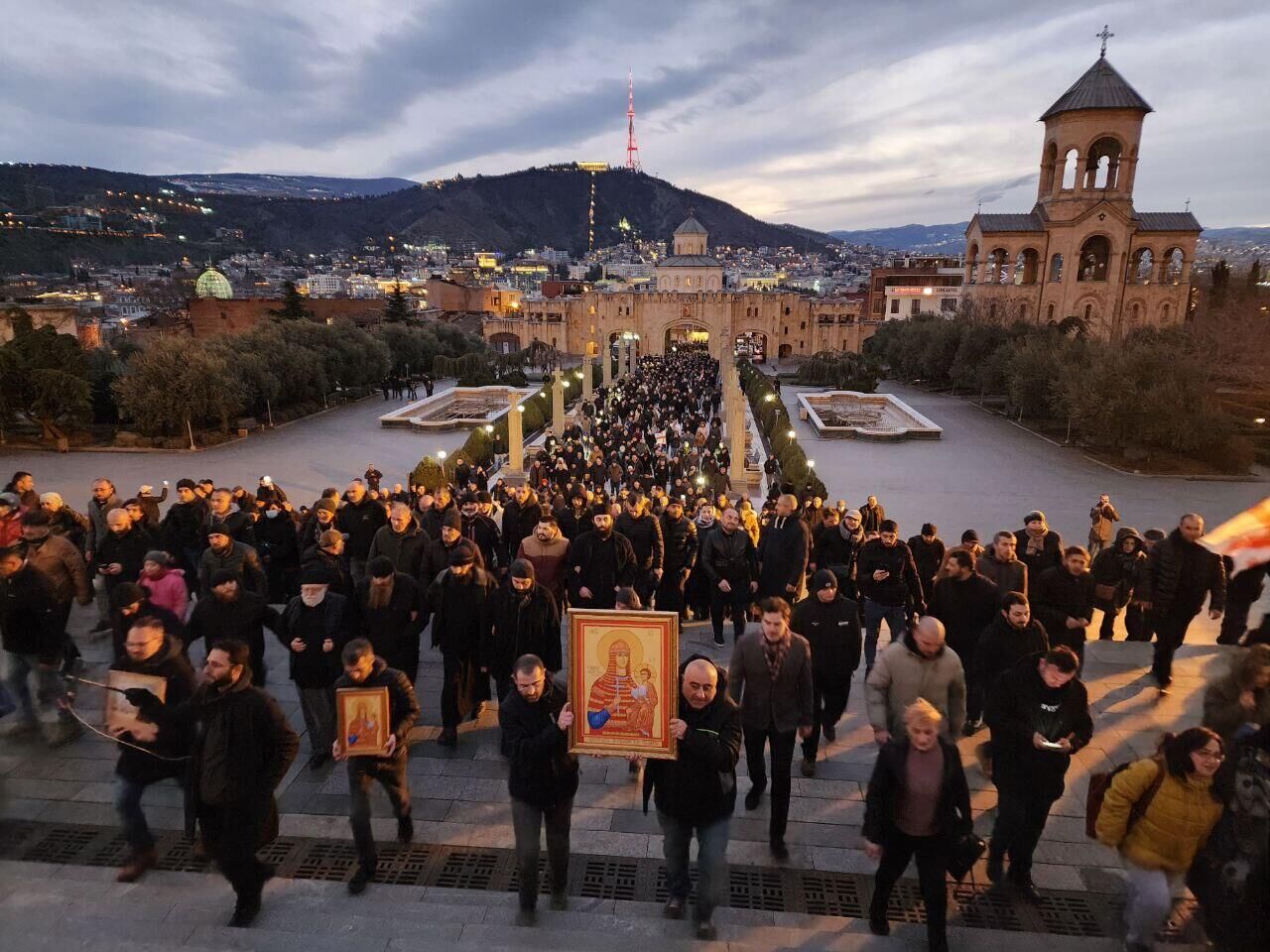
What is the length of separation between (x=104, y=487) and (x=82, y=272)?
110 meters

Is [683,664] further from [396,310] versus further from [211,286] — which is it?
[211,286]

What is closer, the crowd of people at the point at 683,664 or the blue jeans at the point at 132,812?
the crowd of people at the point at 683,664

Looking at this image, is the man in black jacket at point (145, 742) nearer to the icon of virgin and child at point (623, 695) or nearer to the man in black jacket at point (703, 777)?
the icon of virgin and child at point (623, 695)

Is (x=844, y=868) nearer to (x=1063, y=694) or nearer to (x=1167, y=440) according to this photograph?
(x=1063, y=694)

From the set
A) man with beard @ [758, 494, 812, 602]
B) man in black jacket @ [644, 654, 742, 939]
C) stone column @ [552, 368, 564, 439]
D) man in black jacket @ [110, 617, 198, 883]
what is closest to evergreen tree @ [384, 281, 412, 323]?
stone column @ [552, 368, 564, 439]

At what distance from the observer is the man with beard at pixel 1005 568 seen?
5.63m

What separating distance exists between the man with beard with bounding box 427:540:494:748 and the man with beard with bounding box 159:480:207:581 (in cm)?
392

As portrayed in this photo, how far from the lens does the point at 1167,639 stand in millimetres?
6133

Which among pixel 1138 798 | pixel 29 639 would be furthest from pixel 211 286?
pixel 1138 798

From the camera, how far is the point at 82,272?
92.5 meters

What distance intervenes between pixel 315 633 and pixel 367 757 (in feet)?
3.69

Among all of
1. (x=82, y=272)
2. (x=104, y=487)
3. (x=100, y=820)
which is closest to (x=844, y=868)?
(x=100, y=820)

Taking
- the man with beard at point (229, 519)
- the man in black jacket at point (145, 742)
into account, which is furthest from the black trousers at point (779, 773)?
the man with beard at point (229, 519)

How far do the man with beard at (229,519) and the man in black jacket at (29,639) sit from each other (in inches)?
69.9
